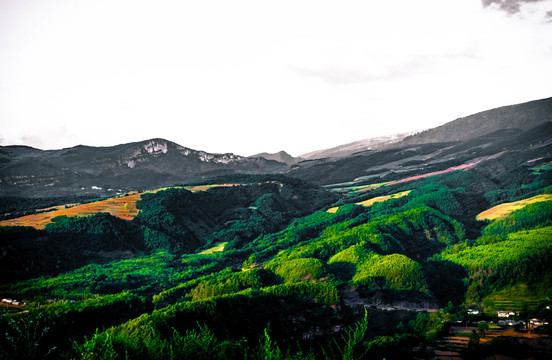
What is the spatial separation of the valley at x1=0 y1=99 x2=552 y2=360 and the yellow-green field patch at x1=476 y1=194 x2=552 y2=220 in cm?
76

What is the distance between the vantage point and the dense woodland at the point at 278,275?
47.7 m

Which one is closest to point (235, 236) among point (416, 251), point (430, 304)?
Result: point (416, 251)

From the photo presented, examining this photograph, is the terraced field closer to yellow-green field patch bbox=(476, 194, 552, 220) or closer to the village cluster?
the village cluster

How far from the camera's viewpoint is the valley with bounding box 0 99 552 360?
45.4m

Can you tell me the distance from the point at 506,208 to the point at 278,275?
65.8 m

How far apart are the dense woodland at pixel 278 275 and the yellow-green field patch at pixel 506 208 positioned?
285 centimetres

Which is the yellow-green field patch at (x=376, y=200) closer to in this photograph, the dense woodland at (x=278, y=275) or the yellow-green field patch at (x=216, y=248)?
the dense woodland at (x=278, y=275)

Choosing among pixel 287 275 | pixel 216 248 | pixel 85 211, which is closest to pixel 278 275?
pixel 287 275

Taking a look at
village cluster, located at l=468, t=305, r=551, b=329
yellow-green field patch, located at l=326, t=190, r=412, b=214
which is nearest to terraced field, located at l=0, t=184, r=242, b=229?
yellow-green field patch, located at l=326, t=190, r=412, b=214

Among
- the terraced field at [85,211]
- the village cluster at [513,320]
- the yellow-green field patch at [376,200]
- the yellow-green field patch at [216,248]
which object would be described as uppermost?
the terraced field at [85,211]

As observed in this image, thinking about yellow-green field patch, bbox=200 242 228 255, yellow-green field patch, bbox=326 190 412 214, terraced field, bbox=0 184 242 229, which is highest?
terraced field, bbox=0 184 242 229

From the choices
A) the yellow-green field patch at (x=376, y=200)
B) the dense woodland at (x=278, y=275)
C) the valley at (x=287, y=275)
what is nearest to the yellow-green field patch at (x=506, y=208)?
the valley at (x=287, y=275)

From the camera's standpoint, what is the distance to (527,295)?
64812 mm

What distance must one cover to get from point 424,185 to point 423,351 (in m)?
101
